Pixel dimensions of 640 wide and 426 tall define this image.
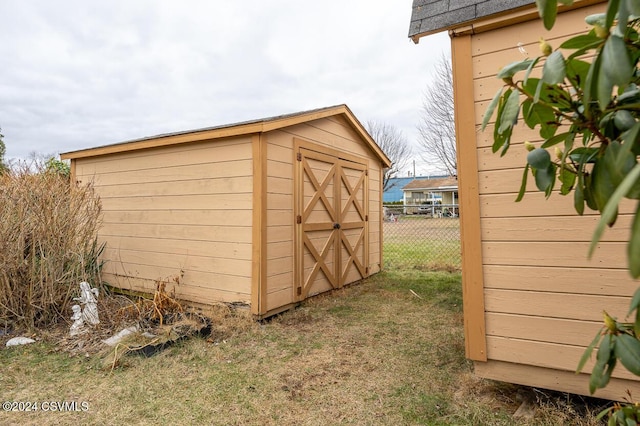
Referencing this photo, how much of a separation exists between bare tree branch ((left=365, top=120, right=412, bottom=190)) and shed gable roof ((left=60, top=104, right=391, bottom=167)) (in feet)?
53.9

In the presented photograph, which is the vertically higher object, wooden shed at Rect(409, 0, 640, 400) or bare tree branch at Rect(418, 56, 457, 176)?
bare tree branch at Rect(418, 56, 457, 176)

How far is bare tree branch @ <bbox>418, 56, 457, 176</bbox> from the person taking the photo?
11.2 meters

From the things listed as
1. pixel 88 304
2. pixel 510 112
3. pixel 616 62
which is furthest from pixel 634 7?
pixel 88 304

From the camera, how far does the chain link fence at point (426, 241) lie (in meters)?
7.13

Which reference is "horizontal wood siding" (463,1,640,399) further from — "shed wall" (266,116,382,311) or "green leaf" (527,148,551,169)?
"shed wall" (266,116,382,311)

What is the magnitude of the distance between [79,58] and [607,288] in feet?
37.0

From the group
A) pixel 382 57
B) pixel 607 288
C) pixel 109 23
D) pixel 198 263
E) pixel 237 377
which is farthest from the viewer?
pixel 382 57

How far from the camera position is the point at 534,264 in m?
1.98

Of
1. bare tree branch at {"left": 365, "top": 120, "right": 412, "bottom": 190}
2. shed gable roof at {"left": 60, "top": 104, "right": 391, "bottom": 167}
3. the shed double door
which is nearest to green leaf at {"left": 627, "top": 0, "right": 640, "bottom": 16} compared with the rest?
shed gable roof at {"left": 60, "top": 104, "right": 391, "bottom": 167}

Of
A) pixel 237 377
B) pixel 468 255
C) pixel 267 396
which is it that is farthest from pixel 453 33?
pixel 237 377

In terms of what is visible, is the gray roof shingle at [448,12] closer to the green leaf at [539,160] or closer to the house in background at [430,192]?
the green leaf at [539,160]

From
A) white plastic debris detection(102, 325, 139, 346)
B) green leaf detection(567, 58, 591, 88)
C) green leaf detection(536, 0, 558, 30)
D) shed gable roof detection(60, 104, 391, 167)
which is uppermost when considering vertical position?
shed gable roof detection(60, 104, 391, 167)

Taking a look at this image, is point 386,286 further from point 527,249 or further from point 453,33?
point 453,33

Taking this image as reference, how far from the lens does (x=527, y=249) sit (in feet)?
6.54
